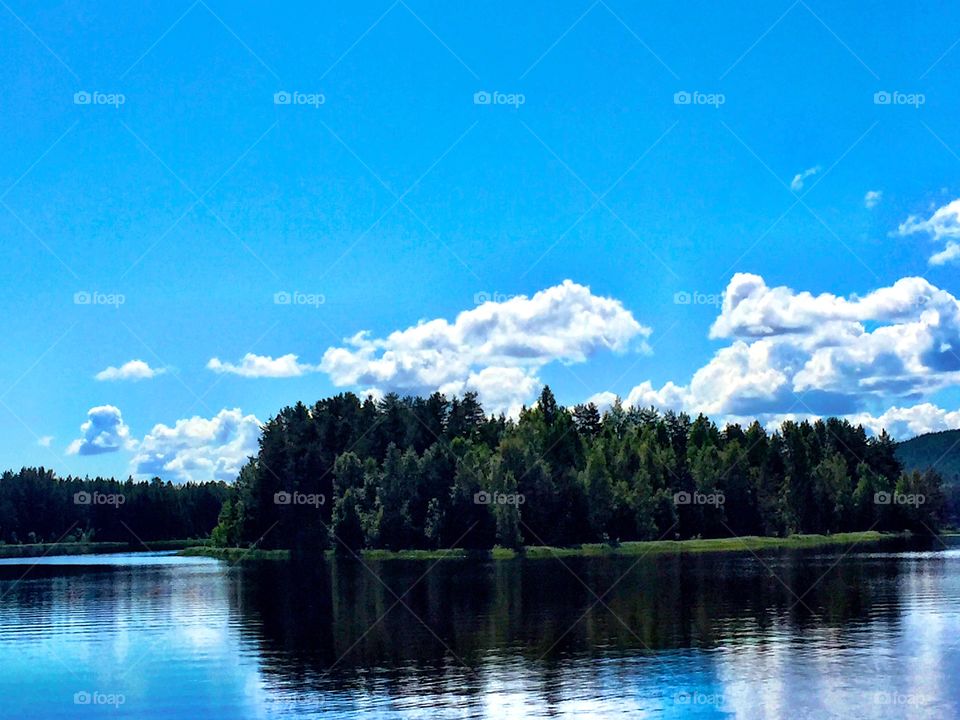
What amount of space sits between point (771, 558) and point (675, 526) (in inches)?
1653

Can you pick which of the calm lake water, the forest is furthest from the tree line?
the calm lake water

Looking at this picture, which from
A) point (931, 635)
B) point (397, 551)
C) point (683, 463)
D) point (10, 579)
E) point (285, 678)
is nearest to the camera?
point (285, 678)

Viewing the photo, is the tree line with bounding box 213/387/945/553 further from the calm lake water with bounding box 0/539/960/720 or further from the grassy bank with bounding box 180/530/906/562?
the calm lake water with bounding box 0/539/960/720

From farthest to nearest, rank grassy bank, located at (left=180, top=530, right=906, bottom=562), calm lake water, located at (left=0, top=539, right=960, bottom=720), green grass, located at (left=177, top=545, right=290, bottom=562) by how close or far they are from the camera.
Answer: green grass, located at (left=177, top=545, right=290, bottom=562)
grassy bank, located at (left=180, top=530, right=906, bottom=562)
calm lake water, located at (left=0, top=539, right=960, bottom=720)

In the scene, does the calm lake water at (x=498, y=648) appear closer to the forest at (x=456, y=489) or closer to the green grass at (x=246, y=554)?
the forest at (x=456, y=489)

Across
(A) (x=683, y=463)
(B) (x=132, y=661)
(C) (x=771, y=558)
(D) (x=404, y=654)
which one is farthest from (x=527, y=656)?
(A) (x=683, y=463)

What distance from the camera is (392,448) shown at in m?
174

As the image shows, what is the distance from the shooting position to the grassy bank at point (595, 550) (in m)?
160

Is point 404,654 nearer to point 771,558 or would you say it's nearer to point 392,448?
point 771,558

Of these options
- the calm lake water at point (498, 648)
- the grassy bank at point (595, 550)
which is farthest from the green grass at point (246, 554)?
the calm lake water at point (498, 648)

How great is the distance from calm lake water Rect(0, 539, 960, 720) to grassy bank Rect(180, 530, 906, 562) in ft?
161

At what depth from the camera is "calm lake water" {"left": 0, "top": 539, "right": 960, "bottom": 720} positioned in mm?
44781

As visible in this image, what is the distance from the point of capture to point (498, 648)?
59.2m

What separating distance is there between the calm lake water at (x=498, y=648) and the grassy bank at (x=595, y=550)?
161 ft
